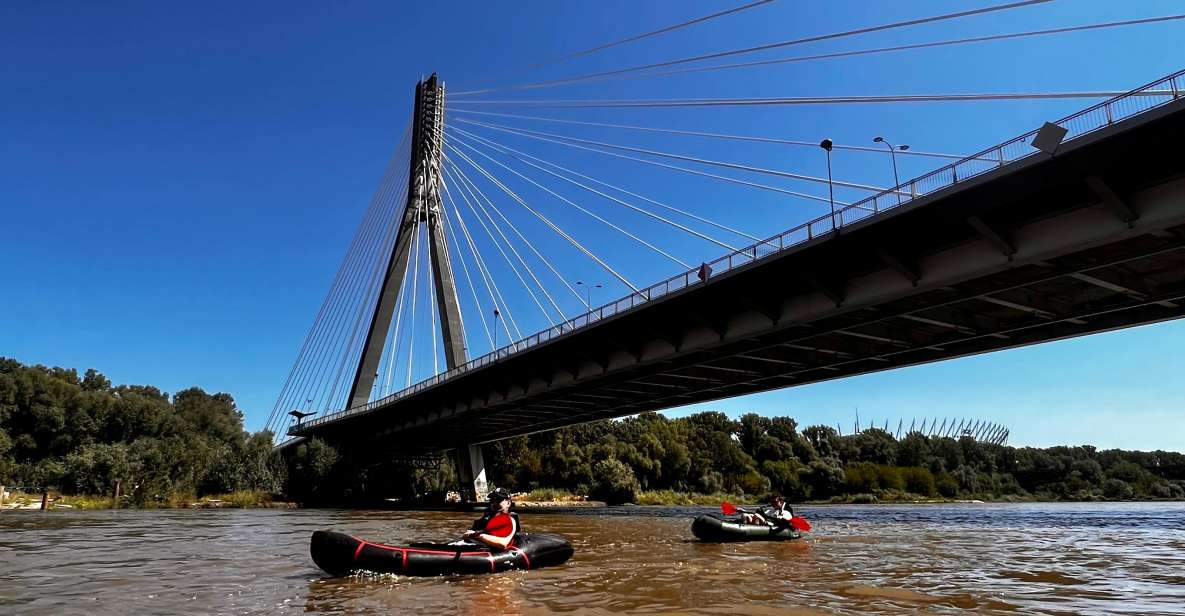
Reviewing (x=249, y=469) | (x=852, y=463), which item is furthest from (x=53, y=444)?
(x=852, y=463)

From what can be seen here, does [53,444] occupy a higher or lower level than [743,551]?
higher

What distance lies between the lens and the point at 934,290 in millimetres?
20844

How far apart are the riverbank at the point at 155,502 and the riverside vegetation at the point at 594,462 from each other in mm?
214

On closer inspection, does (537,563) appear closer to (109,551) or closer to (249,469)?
(109,551)

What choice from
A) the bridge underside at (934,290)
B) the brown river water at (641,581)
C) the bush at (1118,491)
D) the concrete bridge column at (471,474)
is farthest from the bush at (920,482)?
the brown river water at (641,581)

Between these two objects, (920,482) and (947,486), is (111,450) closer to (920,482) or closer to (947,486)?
(920,482)

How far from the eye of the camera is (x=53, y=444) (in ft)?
217

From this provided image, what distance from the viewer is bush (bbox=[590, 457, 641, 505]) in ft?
234

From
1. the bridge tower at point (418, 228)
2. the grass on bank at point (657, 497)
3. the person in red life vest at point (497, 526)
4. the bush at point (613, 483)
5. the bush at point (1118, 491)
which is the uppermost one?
the bridge tower at point (418, 228)

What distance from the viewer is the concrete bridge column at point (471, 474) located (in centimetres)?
5525

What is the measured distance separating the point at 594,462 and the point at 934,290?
5953 centimetres

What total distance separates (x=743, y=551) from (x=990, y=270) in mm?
10152

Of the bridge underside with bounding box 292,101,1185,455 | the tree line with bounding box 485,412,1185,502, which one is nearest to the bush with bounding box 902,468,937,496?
the tree line with bounding box 485,412,1185,502

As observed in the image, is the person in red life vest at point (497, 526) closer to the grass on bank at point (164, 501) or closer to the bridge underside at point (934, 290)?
the bridge underside at point (934, 290)
